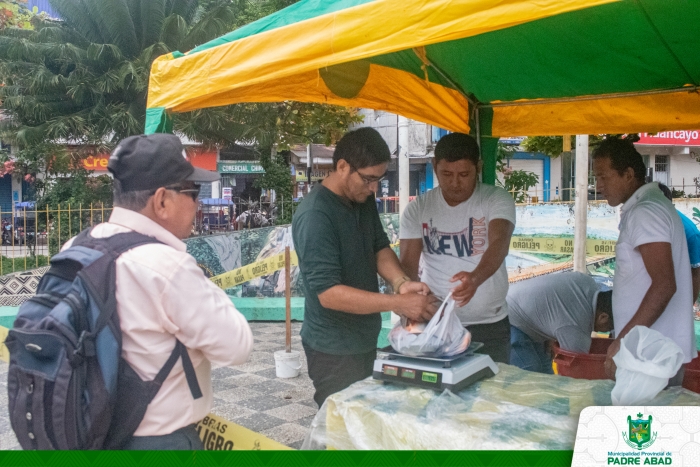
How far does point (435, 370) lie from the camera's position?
2025 mm

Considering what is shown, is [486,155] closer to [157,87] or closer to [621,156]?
[621,156]

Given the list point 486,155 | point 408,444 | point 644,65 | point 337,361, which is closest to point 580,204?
point 486,155

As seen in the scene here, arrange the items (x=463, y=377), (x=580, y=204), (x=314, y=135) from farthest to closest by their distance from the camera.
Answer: (x=314, y=135), (x=580, y=204), (x=463, y=377)

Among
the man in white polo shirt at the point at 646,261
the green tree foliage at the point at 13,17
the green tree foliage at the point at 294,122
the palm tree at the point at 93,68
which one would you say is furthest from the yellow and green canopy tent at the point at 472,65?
the green tree foliage at the point at 13,17

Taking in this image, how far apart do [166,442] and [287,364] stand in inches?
154

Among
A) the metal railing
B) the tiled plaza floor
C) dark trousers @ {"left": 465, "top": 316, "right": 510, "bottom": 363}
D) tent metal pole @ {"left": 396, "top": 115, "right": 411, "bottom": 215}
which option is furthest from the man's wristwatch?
the metal railing

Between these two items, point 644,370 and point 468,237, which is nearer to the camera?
point 644,370

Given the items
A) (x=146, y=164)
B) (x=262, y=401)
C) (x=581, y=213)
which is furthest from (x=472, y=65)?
(x=581, y=213)

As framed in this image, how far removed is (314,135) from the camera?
10.9 meters

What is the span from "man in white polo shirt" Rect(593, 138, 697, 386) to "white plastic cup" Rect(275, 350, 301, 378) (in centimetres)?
339

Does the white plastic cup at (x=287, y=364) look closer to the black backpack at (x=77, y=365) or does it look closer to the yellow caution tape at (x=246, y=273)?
the yellow caution tape at (x=246, y=273)

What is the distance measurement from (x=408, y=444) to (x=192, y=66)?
195 cm

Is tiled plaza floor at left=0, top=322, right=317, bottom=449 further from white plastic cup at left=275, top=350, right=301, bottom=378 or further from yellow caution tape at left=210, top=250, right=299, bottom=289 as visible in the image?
yellow caution tape at left=210, top=250, right=299, bottom=289

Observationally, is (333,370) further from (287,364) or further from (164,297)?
(287,364)
